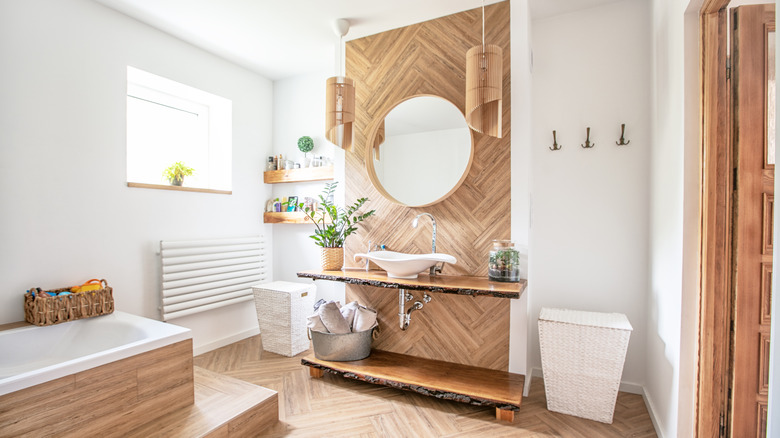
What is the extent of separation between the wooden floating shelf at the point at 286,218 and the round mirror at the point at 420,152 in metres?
0.90

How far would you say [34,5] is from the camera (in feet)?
7.29

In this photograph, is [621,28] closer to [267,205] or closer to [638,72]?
[638,72]

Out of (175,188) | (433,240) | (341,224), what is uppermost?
(175,188)

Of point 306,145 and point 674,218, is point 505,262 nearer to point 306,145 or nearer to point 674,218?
point 674,218

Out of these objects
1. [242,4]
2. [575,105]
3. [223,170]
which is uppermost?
[242,4]

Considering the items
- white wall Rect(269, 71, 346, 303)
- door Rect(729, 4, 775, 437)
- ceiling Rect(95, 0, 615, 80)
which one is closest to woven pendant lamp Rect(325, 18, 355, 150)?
ceiling Rect(95, 0, 615, 80)

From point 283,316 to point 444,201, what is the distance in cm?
166

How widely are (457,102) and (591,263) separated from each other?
1.48m

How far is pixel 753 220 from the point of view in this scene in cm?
144

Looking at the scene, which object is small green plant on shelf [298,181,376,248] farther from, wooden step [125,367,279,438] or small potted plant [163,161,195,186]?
small potted plant [163,161,195,186]

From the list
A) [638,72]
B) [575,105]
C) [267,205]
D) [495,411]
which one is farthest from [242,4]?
[495,411]

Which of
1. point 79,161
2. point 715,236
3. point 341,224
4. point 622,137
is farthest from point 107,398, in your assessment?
point 622,137

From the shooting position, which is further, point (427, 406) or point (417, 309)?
point (417, 309)

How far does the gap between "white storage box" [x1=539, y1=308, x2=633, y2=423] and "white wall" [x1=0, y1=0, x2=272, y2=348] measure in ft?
9.02
